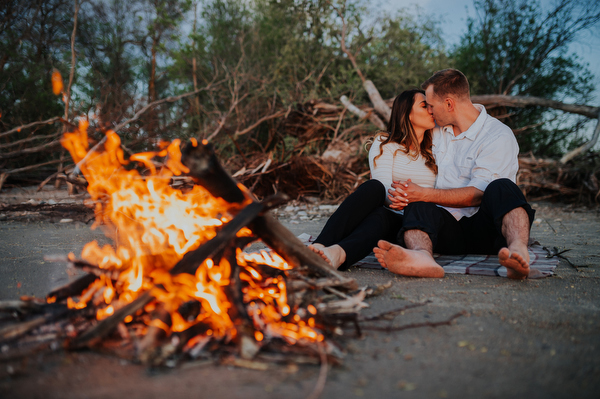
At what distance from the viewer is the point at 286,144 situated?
7637 millimetres

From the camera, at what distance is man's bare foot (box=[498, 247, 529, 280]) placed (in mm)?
2074

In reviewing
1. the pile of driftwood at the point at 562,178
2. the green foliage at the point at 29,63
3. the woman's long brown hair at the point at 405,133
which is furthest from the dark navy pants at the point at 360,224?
the green foliage at the point at 29,63

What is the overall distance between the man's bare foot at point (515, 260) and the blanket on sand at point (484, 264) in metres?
0.20

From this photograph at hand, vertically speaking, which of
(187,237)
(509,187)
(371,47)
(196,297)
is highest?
(371,47)

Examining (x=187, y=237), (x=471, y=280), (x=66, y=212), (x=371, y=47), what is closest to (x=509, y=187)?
(x=471, y=280)

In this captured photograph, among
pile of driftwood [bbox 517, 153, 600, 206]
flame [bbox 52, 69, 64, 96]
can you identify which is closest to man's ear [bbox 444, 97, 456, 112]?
flame [bbox 52, 69, 64, 96]

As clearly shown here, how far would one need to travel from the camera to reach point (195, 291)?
4.99 ft

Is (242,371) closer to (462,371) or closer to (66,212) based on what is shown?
(462,371)

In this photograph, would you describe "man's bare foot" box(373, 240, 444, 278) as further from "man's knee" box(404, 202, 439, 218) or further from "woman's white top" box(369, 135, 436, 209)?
"woman's white top" box(369, 135, 436, 209)

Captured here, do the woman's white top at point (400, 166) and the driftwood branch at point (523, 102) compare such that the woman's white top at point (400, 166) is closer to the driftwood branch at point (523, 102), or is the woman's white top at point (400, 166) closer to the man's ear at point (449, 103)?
the man's ear at point (449, 103)

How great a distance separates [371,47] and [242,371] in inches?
387

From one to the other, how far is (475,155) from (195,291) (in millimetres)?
2236

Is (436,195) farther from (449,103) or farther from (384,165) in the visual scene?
(449,103)

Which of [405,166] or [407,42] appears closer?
[405,166]
